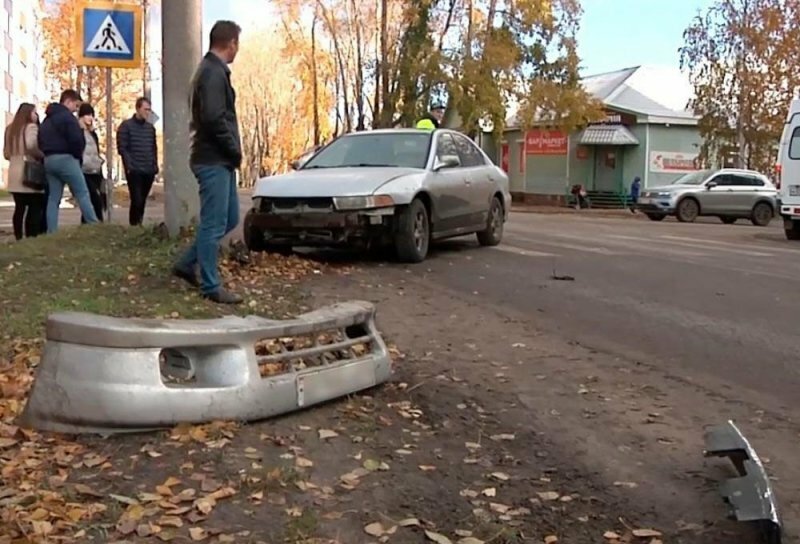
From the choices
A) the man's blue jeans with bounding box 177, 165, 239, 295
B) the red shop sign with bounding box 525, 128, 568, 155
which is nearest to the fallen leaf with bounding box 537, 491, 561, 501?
the man's blue jeans with bounding box 177, 165, 239, 295

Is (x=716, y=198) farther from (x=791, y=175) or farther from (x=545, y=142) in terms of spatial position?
(x=545, y=142)

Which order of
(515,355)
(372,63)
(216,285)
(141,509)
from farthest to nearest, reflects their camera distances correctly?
(372,63) → (216,285) → (515,355) → (141,509)

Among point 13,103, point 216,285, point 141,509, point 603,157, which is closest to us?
point 141,509

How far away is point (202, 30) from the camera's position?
885 cm

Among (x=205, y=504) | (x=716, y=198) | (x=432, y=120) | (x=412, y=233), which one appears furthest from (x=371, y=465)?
(x=716, y=198)

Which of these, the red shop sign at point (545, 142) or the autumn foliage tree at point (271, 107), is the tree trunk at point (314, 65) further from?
the red shop sign at point (545, 142)

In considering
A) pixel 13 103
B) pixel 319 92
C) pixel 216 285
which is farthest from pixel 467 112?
pixel 13 103

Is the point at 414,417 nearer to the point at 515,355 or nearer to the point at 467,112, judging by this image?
the point at 515,355

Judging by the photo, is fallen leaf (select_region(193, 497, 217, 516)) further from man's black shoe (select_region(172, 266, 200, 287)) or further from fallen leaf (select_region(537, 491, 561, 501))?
man's black shoe (select_region(172, 266, 200, 287))

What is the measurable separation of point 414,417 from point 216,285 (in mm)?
2414

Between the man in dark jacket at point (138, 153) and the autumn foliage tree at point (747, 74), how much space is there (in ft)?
96.6

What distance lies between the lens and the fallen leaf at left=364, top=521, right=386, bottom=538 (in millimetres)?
3326

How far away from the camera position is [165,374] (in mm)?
4410

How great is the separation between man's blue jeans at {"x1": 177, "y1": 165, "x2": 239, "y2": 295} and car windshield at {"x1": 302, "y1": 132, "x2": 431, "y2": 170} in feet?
13.8
